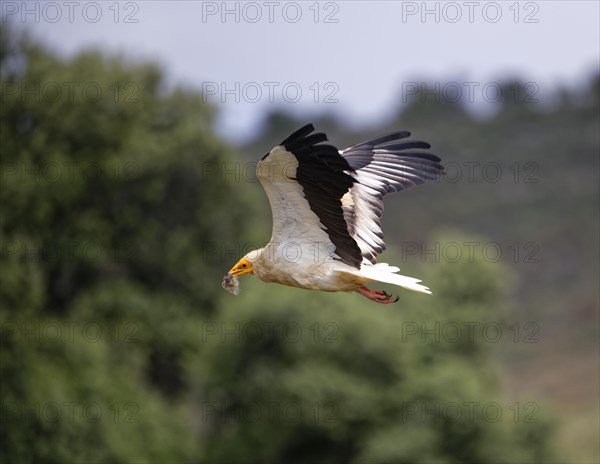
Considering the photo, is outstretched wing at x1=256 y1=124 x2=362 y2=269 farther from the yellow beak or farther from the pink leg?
the yellow beak

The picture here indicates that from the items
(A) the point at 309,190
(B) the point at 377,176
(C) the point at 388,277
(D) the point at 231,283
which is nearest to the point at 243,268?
(D) the point at 231,283

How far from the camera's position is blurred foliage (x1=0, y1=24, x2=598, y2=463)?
35.2m

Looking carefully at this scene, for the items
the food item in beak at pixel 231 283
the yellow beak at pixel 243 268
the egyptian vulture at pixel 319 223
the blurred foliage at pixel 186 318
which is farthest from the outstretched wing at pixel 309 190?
the blurred foliage at pixel 186 318

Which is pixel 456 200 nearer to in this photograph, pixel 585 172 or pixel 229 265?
pixel 585 172

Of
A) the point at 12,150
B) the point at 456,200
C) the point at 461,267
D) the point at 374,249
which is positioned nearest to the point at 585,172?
the point at 456,200

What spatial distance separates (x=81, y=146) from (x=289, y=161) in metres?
28.4

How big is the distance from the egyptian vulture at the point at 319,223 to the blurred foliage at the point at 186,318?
18.8m

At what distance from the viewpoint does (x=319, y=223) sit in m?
13.3

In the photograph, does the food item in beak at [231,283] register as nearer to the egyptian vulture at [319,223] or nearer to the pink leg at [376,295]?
the egyptian vulture at [319,223]

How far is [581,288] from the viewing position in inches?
2744

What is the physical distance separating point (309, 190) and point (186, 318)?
1075 inches

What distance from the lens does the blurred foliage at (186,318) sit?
116ft

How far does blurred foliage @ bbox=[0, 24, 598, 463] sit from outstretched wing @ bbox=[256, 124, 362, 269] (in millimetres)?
19819

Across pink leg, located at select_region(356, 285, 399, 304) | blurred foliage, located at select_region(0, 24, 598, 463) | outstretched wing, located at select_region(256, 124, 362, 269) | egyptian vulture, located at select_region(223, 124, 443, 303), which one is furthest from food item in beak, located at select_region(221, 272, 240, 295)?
blurred foliage, located at select_region(0, 24, 598, 463)
